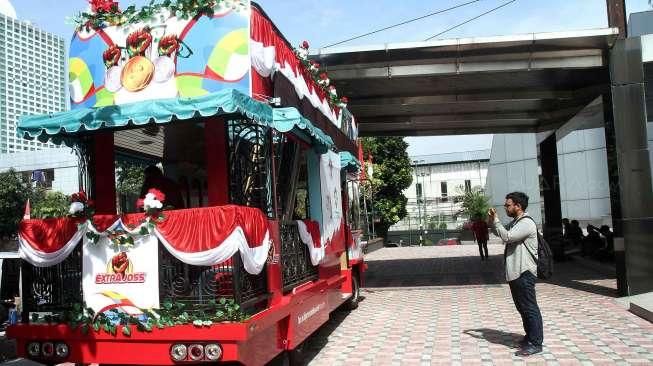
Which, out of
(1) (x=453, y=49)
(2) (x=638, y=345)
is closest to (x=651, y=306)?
(2) (x=638, y=345)

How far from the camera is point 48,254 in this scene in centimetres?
504

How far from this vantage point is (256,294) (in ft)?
17.0

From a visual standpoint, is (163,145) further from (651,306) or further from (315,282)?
(651,306)

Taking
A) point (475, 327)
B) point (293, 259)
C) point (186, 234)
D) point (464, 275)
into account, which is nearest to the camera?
point (186, 234)

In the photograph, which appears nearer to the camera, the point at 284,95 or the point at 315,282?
the point at 284,95

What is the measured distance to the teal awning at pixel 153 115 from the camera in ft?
15.4

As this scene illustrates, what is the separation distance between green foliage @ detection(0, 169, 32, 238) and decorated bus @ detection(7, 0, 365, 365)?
81.4 ft

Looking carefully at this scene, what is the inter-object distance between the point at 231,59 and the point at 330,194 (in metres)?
3.14

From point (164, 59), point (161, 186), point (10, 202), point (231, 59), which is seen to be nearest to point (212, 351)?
point (161, 186)

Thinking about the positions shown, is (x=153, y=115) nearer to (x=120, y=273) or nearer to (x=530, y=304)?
(x=120, y=273)

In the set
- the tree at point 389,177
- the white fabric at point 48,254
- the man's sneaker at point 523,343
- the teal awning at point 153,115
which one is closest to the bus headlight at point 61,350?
the white fabric at point 48,254

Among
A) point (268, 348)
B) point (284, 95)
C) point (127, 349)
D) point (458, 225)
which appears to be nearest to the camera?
point (127, 349)

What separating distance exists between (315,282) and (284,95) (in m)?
2.36

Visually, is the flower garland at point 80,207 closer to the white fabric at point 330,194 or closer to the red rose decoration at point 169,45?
the red rose decoration at point 169,45
